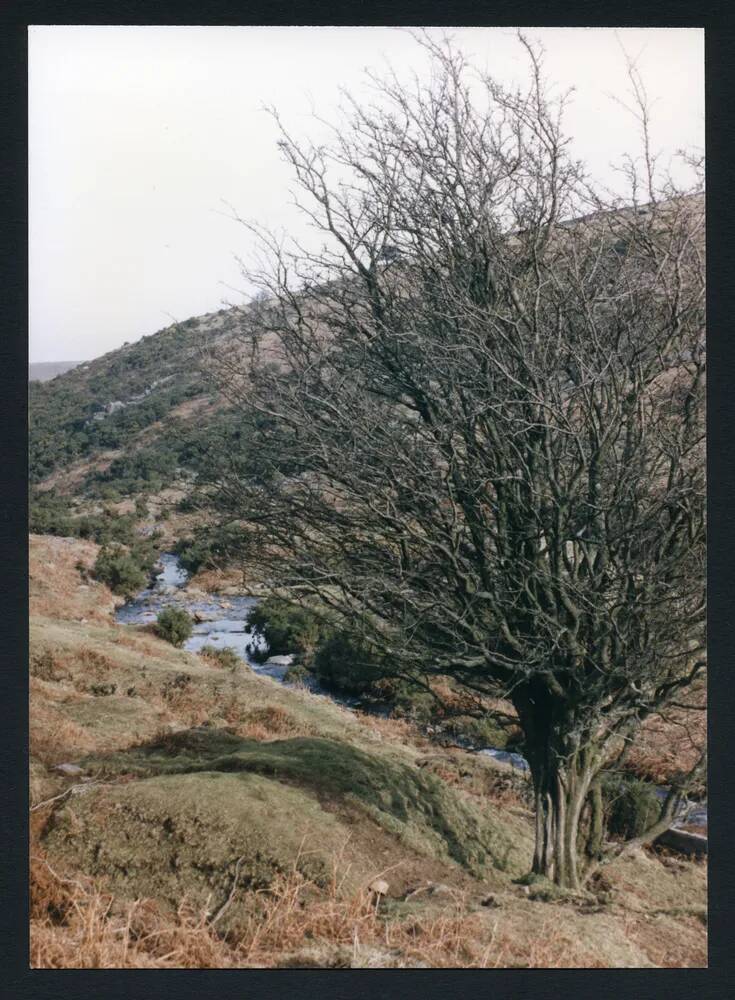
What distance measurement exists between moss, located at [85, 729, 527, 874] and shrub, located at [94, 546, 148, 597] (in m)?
8.80

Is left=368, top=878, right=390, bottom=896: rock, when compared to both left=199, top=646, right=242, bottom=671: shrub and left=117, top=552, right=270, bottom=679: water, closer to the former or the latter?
left=199, top=646, right=242, bottom=671: shrub

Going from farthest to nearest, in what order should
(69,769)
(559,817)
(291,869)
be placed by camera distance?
(69,769) → (559,817) → (291,869)

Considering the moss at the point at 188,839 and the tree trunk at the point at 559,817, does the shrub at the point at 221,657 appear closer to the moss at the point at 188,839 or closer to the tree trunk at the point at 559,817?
the moss at the point at 188,839

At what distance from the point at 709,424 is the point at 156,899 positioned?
12.6ft

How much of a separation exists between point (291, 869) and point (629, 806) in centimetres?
407

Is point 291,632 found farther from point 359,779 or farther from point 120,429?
point 120,429

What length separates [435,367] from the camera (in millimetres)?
4848

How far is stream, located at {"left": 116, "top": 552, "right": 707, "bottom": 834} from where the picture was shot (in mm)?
13078

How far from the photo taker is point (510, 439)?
5004 mm

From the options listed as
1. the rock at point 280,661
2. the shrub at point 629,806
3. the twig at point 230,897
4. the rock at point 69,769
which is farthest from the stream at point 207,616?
the twig at point 230,897

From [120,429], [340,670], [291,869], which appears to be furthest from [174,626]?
[291,869]

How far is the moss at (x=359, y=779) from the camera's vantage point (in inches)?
229
